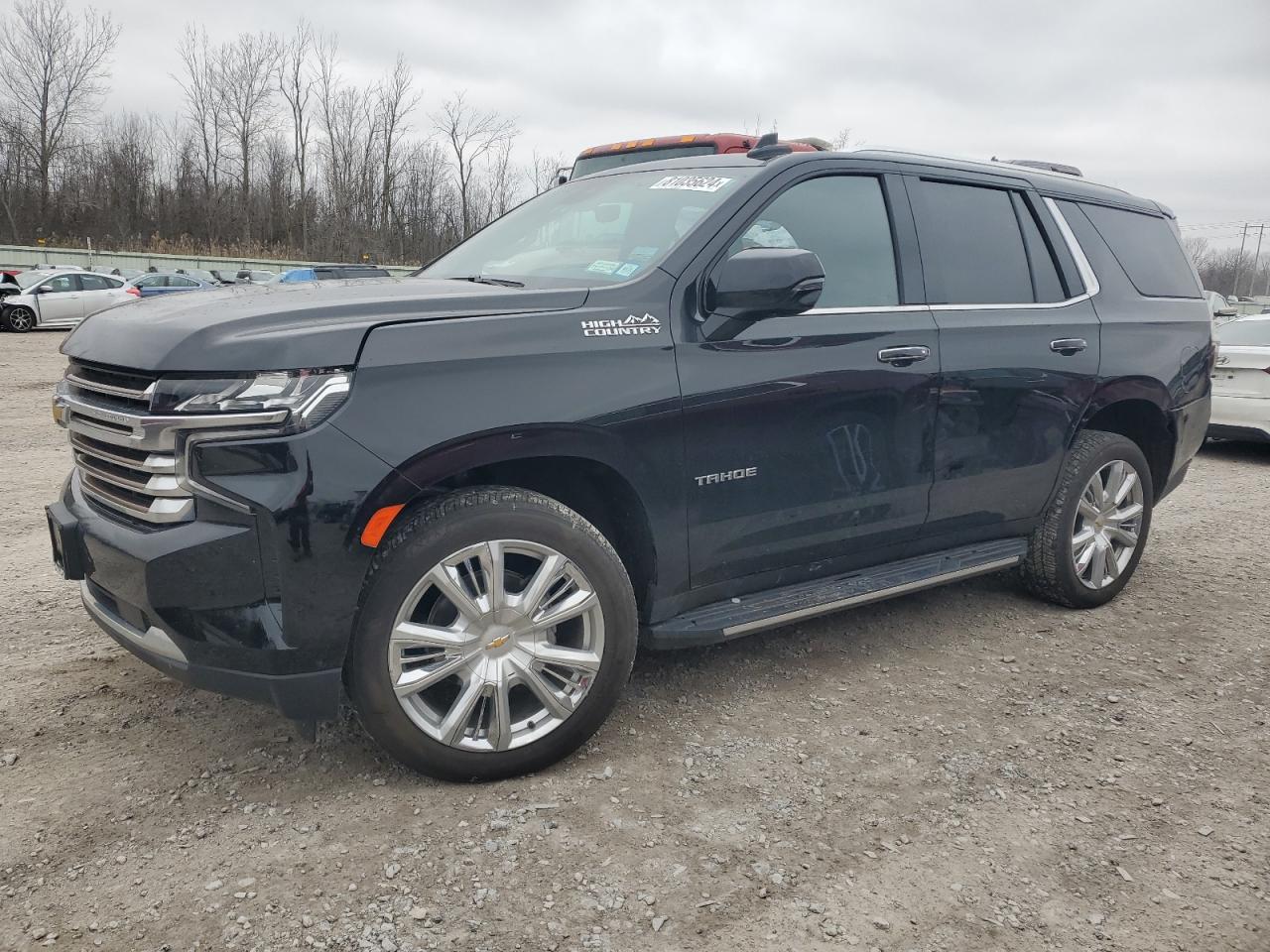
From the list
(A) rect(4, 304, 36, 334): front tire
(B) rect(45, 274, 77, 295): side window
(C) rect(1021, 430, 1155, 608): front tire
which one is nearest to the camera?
(C) rect(1021, 430, 1155, 608): front tire

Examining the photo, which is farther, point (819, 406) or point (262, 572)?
point (819, 406)

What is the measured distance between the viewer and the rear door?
3793 millimetres

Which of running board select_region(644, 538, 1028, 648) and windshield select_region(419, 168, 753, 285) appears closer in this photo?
running board select_region(644, 538, 1028, 648)

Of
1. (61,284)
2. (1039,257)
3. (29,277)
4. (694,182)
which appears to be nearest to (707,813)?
(694,182)

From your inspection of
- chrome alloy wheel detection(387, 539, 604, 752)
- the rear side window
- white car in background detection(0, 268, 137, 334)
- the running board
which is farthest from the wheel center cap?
white car in background detection(0, 268, 137, 334)

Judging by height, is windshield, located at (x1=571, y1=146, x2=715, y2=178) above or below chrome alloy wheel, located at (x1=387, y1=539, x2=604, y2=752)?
above

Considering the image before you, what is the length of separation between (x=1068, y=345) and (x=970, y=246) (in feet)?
2.16

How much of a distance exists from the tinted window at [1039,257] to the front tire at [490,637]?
2.53 m

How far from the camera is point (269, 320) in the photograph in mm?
2559

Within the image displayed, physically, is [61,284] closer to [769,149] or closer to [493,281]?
[493,281]

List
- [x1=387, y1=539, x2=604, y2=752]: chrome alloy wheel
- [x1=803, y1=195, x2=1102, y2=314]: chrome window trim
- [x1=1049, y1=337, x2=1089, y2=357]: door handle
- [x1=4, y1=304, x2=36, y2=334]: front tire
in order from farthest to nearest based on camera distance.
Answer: [x1=4, y1=304, x2=36, y2=334]: front tire
[x1=1049, y1=337, x2=1089, y2=357]: door handle
[x1=803, y1=195, x2=1102, y2=314]: chrome window trim
[x1=387, y1=539, x2=604, y2=752]: chrome alloy wheel

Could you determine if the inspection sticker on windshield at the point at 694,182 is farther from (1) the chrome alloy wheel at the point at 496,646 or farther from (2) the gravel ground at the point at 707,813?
(2) the gravel ground at the point at 707,813

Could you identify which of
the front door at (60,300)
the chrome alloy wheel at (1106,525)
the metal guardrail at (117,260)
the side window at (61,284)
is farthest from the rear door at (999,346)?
the metal guardrail at (117,260)

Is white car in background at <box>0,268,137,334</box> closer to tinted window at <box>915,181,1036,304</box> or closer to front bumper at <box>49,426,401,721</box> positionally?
tinted window at <box>915,181,1036,304</box>
